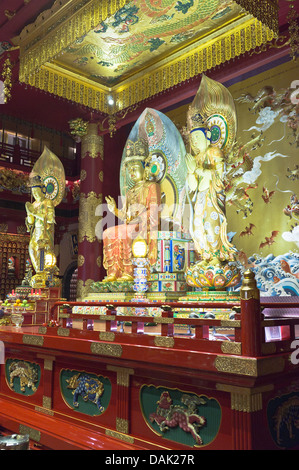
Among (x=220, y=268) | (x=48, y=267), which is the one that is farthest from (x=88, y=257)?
(x=220, y=268)

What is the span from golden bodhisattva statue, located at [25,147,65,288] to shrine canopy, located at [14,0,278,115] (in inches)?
35.5

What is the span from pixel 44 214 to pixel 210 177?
2.26 meters

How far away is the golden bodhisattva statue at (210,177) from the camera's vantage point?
3.29m

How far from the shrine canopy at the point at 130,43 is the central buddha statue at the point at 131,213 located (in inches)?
33.8

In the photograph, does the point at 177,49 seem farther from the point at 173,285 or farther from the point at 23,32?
the point at 173,285

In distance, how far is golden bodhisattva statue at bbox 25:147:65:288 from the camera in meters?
4.79

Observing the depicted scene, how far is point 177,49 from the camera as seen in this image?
4.57 metres

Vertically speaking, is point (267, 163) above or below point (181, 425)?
above

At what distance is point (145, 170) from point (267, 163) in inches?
55.5
